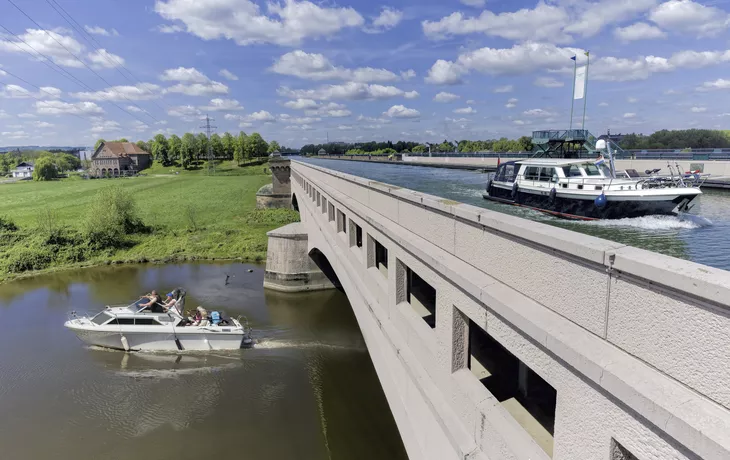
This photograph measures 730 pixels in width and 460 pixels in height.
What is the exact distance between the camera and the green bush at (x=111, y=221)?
141 ft

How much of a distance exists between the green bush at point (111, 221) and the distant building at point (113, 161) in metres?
112

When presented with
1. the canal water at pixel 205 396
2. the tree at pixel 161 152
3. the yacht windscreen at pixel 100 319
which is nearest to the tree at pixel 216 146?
the tree at pixel 161 152

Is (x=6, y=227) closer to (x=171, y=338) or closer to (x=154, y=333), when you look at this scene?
(x=154, y=333)

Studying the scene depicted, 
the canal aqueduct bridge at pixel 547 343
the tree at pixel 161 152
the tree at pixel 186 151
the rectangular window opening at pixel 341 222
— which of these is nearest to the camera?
the canal aqueduct bridge at pixel 547 343

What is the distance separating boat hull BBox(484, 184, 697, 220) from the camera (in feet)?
36.5

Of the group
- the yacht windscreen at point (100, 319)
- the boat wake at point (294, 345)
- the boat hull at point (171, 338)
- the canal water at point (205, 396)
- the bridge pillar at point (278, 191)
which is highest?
the bridge pillar at point (278, 191)

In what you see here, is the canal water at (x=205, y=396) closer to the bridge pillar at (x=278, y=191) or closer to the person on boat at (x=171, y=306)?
the person on boat at (x=171, y=306)

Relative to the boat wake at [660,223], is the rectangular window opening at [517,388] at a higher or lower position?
lower

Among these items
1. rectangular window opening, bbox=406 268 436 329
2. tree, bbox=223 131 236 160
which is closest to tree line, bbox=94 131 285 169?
tree, bbox=223 131 236 160

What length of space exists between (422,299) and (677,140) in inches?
2843

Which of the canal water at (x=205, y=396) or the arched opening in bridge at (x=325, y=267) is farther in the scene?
the arched opening in bridge at (x=325, y=267)

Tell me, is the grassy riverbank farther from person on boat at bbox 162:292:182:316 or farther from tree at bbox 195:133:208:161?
tree at bbox 195:133:208:161

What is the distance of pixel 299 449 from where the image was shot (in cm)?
1530

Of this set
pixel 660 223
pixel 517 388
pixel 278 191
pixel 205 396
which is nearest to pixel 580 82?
pixel 660 223
